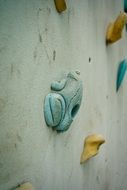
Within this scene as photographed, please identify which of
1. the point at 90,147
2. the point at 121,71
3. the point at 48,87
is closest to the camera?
the point at 48,87

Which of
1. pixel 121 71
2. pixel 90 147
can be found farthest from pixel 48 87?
pixel 121 71

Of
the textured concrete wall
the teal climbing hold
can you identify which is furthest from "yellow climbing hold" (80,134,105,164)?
the teal climbing hold

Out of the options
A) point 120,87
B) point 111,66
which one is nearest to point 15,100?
point 111,66

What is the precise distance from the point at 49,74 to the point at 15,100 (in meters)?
0.12

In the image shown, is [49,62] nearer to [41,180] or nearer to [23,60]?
[23,60]

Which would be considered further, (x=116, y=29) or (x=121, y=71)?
(x=121, y=71)

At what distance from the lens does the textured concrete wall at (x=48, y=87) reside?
1.80ft

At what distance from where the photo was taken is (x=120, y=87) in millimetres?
1075

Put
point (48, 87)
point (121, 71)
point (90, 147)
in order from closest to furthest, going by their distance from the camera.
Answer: point (48, 87)
point (90, 147)
point (121, 71)

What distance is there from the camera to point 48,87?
647 millimetres

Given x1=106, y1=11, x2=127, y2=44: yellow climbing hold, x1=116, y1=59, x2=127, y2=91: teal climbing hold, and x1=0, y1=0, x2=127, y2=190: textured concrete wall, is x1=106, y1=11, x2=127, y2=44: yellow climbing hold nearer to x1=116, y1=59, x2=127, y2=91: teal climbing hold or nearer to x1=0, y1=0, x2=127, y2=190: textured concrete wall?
x1=0, y1=0, x2=127, y2=190: textured concrete wall

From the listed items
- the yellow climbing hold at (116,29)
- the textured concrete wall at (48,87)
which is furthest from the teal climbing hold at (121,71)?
the yellow climbing hold at (116,29)

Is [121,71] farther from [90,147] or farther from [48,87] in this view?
[48,87]

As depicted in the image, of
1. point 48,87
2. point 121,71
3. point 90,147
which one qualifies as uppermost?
point 121,71
